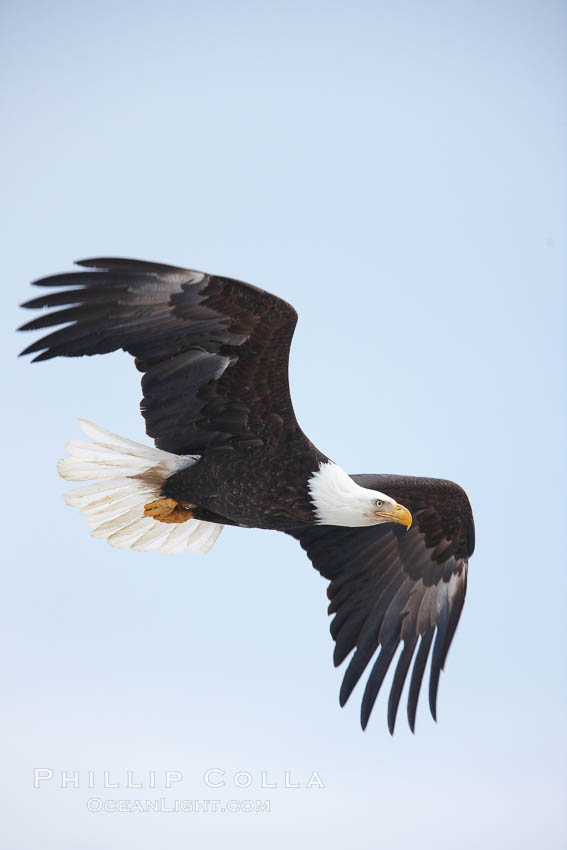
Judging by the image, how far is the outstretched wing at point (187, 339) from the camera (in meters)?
5.63

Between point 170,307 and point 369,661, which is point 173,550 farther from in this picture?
point 170,307

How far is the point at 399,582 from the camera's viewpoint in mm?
7469

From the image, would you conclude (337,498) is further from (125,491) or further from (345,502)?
(125,491)

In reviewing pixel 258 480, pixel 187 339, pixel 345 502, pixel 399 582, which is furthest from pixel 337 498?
pixel 399 582

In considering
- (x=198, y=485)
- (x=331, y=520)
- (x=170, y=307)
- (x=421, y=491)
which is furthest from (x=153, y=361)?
(x=421, y=491)

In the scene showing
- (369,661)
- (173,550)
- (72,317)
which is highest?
(72,317)

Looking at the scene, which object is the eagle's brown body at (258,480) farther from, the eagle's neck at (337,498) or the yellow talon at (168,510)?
the yellow talon at (168,510)

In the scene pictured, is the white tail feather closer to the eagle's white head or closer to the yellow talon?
the yellow talon

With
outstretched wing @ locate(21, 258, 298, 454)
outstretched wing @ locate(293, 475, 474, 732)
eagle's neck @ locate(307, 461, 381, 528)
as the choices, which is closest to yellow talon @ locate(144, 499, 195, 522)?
outstretched wing @ locate(21, 258, 298, 454)

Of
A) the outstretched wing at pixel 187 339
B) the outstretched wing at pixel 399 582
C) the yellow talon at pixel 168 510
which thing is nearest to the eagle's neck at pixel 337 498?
the outstretched wing at pixel 187 339

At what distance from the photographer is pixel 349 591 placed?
7352 mm

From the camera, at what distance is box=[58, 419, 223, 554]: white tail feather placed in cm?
652

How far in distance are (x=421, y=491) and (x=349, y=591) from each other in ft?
2.56

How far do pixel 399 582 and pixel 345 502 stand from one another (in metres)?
1.34
